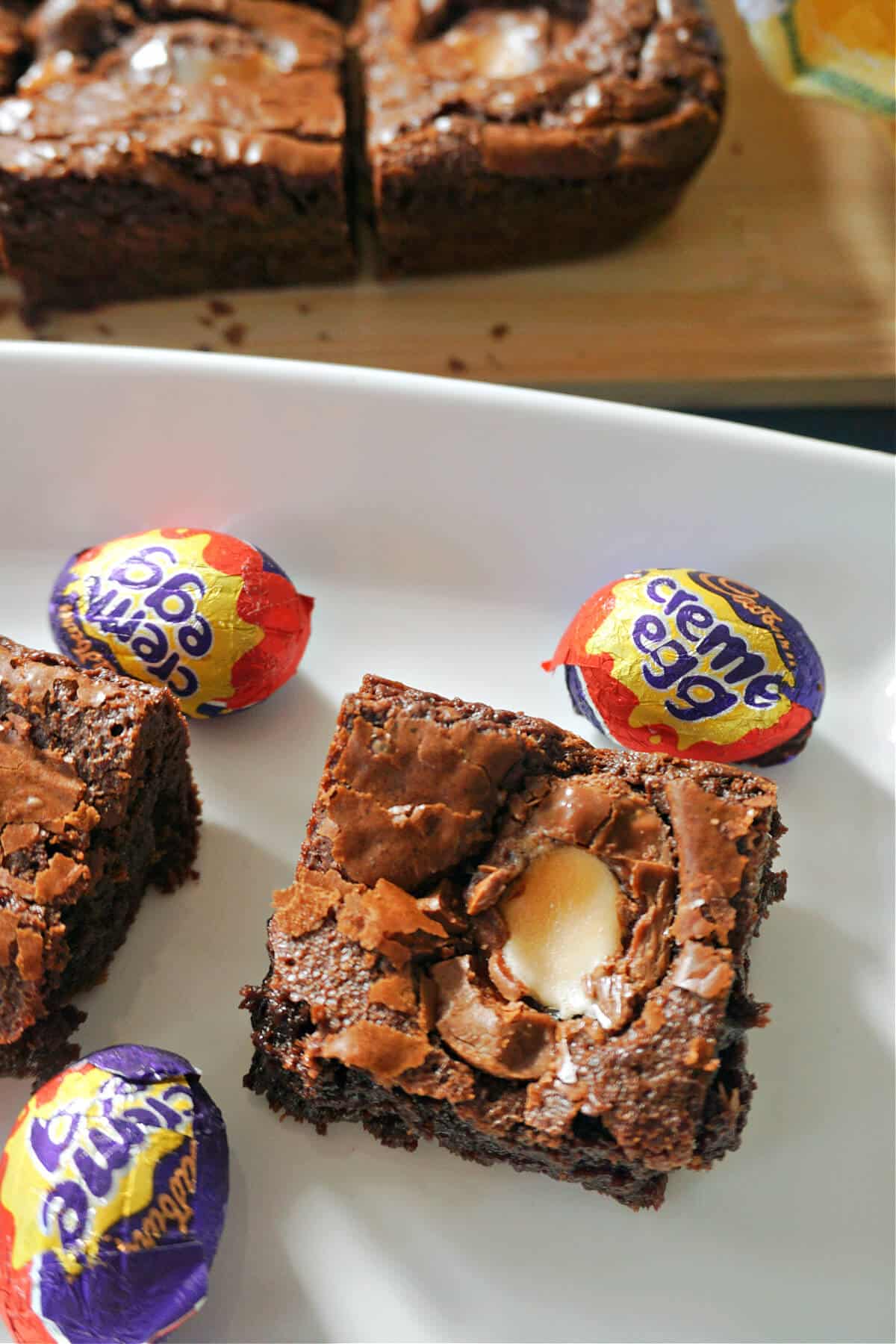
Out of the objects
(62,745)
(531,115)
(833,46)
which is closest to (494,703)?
(62,745)

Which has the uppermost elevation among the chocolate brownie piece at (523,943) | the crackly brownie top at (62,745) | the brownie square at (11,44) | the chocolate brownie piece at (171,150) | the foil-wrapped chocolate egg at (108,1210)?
the brownie square at (11,44)

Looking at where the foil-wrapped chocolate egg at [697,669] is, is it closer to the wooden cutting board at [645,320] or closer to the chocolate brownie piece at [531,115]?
the wooden cutting board at [645,320]

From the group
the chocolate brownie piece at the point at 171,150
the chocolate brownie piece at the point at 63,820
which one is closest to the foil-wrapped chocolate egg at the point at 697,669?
the chocolate brownie piece at the point at 63,820

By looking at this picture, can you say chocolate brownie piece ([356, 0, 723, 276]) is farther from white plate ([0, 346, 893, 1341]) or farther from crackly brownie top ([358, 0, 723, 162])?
white plate ([0, 346, 893, 1341])

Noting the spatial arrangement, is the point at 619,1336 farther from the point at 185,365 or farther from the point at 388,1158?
the point at 185,365

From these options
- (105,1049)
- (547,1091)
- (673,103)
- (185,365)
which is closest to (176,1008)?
(105,1049)

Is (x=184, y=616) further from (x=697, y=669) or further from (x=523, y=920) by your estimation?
(x=697, y=669)
